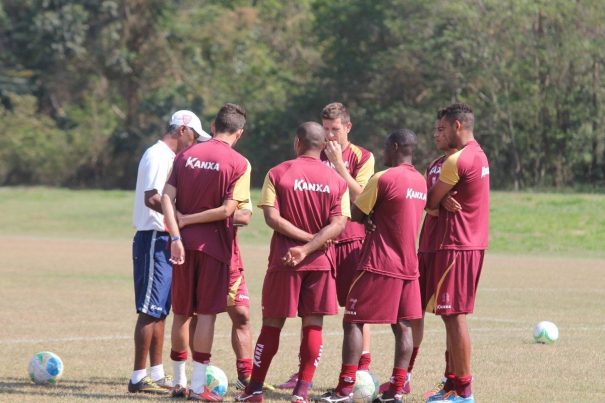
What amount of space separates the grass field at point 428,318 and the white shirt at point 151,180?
→ 4.85 feet

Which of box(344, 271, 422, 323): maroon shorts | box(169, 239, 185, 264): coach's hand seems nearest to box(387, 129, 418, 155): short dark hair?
box(344, 271, 422, 323): maroon shorts

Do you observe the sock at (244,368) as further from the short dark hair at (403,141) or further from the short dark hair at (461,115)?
the short dark hair at (461,115)

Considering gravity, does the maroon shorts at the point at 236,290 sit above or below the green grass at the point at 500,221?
above

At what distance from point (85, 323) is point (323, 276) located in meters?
6.82

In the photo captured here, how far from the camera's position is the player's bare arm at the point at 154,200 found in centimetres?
957

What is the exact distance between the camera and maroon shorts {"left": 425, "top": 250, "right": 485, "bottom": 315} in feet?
29.8

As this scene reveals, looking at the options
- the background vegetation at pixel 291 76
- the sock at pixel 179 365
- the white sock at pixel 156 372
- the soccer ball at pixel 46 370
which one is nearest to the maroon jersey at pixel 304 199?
the sock at pixel 179 365

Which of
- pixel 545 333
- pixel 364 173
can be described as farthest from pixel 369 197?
pixel 545 333

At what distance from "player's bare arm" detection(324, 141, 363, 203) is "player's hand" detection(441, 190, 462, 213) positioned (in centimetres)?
91

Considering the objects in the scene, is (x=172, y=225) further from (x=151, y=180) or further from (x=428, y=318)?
(x=428, y=318)

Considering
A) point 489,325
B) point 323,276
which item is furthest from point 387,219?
point 489,325

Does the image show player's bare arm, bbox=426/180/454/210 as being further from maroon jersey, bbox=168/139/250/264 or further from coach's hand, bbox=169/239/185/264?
coach's hand, bbox=169/239/185/264

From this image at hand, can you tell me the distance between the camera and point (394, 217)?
9.16 meters

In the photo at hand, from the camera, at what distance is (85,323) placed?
49.7 ft
